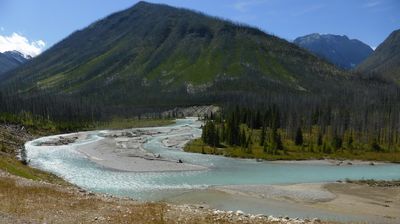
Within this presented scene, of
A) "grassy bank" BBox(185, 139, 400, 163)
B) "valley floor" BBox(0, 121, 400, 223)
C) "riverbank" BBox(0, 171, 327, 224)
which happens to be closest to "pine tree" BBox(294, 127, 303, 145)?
"grassy bank" BBox(185, 139, 400, 163)

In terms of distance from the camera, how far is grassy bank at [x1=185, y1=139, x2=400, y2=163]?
12581 centimetres

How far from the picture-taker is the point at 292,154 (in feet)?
424

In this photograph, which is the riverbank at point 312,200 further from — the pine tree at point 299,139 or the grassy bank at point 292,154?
the pine tree at point 299,139

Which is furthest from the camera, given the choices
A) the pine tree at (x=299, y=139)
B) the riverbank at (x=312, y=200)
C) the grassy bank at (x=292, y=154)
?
the pine tree at (x=299, y=139)

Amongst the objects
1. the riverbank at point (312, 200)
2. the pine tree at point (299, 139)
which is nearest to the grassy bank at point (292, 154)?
the pine tree at point (299, 139)

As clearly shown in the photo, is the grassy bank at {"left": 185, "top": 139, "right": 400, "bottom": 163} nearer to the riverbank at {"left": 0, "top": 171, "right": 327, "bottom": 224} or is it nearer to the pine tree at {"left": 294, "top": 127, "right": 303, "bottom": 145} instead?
the pine tree at {"left": 294, "top": 127, "right": 303, "bottom": 145}

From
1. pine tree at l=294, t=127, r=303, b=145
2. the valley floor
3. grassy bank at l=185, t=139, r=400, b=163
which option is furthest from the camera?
pine tree at l=294, t=127, r=303, b=145

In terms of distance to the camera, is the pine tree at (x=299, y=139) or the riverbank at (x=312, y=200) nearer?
the riverbank at (x=312, y=200)

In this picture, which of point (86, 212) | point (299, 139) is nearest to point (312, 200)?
point (86, 212)

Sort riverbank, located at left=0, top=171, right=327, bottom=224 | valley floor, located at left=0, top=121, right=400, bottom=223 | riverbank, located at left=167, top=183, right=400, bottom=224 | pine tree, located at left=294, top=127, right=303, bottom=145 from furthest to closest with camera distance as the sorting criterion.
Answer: pine tree, located at left=294, top=127, right=303, bottom=145 < riverbank, located at left=167, top=183, right=400, bottom=224 < valley floor, located at left=0, top=121, right=400, bottom=223 < riverbank, located at left=0, top=171, right=327, bottom=224

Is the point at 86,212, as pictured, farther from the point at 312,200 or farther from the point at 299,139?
the point at 299,139

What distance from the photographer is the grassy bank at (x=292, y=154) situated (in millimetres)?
125812

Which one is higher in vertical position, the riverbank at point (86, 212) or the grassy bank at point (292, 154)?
the riverbank at point (86, 212)

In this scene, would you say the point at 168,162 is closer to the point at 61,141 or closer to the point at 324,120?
the point at 61,141
